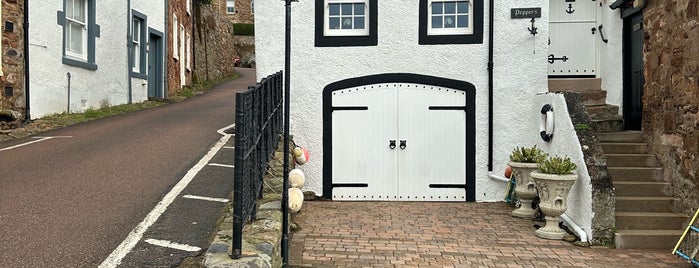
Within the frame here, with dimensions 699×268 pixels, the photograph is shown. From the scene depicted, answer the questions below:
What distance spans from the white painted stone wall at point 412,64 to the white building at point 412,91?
2 cm

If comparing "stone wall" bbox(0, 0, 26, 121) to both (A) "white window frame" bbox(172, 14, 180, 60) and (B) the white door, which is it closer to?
(A) "white window frame" bbox(172, 14, 180, 60)

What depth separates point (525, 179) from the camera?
850 cm

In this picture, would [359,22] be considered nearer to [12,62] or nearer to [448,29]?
[448,29]

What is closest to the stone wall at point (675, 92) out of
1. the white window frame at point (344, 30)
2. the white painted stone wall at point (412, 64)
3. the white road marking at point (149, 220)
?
the white painted stone wall at point (412, 64)

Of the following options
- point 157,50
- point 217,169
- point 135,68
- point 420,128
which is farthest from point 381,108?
point 157,50

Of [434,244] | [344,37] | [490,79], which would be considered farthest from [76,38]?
[434,244]

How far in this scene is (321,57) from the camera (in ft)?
32.6

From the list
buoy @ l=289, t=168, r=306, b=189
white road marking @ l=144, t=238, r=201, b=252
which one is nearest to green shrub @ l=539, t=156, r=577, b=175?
buoy @ l=289, t=168, r=306, b=189

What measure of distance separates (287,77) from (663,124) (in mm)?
5355

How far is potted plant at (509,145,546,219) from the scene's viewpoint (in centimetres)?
841

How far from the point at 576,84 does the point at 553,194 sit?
15.3 ft

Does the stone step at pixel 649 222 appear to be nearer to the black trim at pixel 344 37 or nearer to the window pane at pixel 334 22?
the black trim at pixel 344 37

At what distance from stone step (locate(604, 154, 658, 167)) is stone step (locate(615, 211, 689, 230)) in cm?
114

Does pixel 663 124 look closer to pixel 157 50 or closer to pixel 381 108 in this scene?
pixel 381 108
